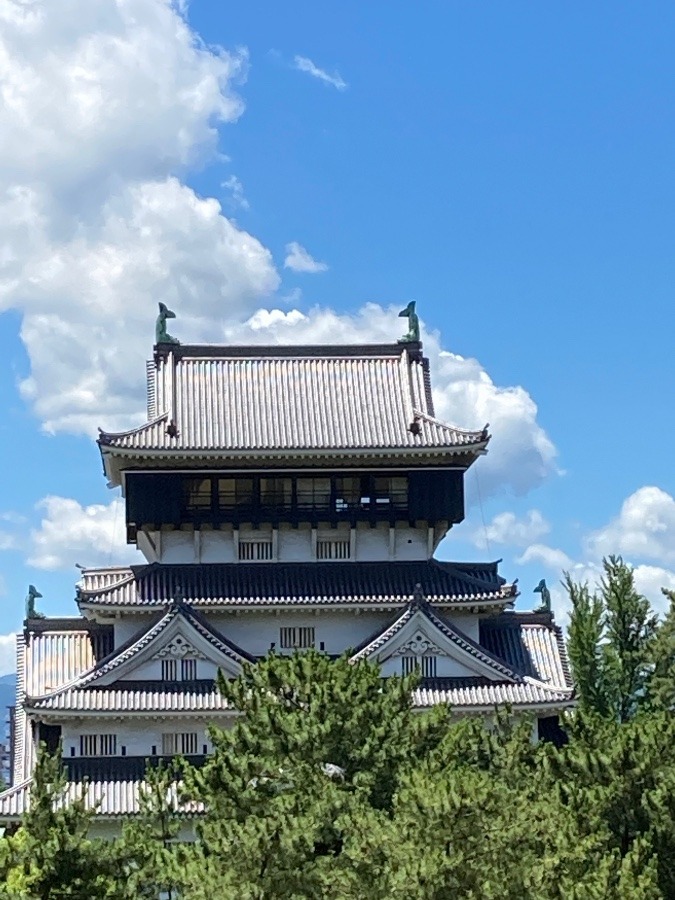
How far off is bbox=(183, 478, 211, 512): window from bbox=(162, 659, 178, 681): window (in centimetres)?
556

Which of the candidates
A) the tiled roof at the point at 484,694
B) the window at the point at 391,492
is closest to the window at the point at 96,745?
the tiled roof at the point at 484,694

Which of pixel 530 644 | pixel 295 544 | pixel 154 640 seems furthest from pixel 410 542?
pixel 154 640

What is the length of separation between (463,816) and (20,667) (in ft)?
84.2

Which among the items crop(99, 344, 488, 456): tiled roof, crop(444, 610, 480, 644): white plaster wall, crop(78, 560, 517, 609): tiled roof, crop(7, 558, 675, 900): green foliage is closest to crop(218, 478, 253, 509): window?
crop(99, 344, 488, 456): tiled roof

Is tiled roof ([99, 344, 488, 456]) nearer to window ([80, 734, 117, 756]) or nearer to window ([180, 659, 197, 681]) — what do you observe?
window ([180, 659, 197, 681])

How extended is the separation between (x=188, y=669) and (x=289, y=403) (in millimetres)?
10156

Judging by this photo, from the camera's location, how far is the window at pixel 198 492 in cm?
4578

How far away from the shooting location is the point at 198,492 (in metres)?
45.9

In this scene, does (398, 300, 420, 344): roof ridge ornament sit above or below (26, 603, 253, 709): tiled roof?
above

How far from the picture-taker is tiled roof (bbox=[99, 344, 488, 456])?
149 ft

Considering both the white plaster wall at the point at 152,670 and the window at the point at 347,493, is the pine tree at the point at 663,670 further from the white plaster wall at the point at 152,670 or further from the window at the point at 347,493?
the white plaster wall at the point at 152,670

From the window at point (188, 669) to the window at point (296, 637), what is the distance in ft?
11.2

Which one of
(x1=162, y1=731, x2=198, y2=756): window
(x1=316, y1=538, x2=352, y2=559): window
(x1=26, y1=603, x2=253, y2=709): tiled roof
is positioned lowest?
(x1=162, y1=731, x2=198, y2=756): window

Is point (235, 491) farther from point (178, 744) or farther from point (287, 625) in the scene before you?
point (178, 744)
